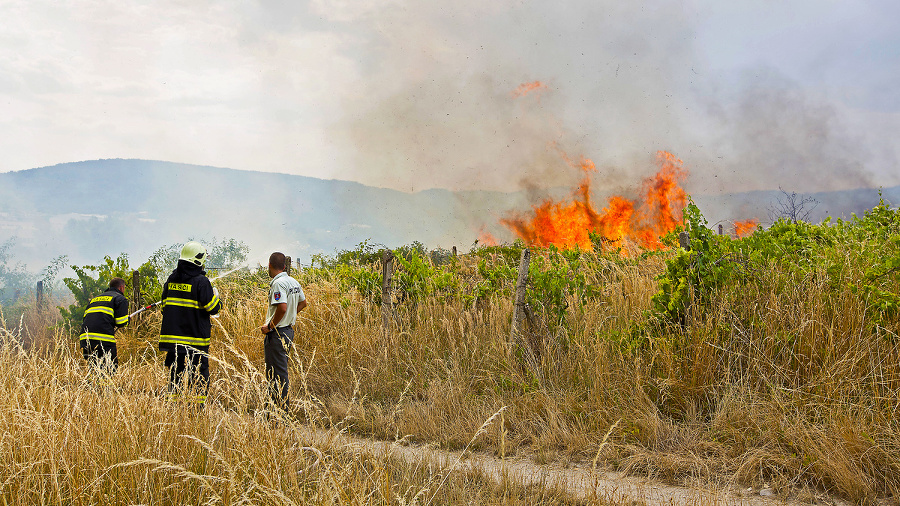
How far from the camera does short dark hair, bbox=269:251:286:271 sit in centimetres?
702

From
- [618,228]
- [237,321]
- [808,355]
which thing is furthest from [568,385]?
[618,228]

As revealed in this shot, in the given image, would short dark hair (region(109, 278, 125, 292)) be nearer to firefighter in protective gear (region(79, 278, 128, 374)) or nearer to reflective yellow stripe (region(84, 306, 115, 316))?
firefighter in protective gear (region(79, 278, 128, 374))

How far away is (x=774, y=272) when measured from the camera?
20.9ft

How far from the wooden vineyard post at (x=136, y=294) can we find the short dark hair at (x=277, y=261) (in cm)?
684

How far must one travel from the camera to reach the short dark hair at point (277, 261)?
702 cm

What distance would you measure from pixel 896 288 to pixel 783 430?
225 centimetres

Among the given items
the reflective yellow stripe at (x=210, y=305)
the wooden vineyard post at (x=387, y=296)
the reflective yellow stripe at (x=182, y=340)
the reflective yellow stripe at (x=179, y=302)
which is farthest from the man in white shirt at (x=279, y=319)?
the wooden vineyard post at (x=387, y=296)

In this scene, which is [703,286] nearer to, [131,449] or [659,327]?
[659,327]

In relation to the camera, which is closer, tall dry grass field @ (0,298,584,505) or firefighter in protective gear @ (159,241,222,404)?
tall dry grass field @ (0,298,584,505)

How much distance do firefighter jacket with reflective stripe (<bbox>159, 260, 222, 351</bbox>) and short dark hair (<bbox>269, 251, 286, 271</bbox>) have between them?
797 mm

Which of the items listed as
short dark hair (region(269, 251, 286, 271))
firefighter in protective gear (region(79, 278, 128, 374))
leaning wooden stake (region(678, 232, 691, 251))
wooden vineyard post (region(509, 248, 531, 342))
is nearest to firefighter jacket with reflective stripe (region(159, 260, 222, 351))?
short dark hair (region(269, 251, 286, 271))

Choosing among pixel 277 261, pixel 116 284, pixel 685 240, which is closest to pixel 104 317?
pixel 116 284

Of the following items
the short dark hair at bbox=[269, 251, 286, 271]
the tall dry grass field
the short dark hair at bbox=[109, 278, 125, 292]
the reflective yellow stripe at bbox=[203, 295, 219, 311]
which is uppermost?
the short dark hair at bbox=[269, 251, 286, 271]

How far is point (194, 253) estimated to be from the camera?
6832mm
